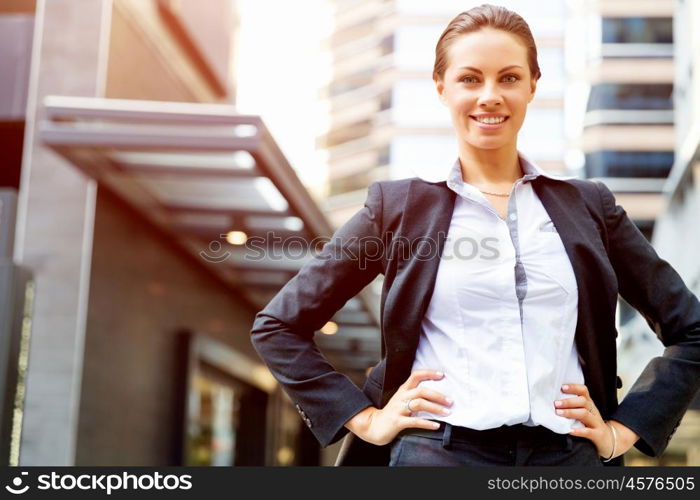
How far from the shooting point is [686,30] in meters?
5.10

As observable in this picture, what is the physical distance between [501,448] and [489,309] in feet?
0.81

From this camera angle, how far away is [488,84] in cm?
189

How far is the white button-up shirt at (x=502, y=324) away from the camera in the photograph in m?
1.74

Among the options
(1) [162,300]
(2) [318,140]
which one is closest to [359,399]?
(1) [162,300]

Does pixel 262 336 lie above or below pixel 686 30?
below

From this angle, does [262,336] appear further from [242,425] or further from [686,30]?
[242,425]

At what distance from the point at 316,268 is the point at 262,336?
6.7 inches

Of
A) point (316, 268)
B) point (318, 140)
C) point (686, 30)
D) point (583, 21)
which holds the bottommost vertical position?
point (316, 268)

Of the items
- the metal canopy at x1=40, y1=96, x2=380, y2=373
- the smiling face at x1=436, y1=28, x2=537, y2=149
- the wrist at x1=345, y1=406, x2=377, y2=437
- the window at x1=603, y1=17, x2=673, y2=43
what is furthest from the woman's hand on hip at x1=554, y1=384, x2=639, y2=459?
the window at x1=603, y1=17, x2=673, y2=43

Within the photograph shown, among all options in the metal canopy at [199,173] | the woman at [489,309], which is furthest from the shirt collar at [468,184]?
the metal canopy at [199,173]

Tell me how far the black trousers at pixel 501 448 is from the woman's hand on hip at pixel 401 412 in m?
0.04

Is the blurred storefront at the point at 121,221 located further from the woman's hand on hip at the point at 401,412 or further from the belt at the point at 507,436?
the belt at the point at 507,436

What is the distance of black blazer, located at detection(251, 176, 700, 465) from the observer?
184 cm
